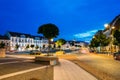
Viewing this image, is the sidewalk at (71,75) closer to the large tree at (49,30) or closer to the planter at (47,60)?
the planter at (47,60)

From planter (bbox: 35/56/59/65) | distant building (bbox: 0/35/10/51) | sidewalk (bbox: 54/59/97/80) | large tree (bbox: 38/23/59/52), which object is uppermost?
distant building (bbox: 0/35/10/51)

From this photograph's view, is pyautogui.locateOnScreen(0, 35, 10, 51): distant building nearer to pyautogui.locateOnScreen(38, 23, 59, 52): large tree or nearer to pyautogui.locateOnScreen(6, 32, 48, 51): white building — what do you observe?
pyautogui.locateOnScreen(6, 32, 48, 51): white building

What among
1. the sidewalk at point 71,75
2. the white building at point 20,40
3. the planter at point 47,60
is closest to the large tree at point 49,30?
the planter at point 47,60

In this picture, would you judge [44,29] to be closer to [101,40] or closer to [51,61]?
[51,61]

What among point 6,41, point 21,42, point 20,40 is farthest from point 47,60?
point 21,42

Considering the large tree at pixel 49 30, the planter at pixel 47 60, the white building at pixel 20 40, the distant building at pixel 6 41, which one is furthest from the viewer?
the white building at pixel 20 40

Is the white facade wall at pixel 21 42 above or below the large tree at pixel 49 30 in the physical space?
above

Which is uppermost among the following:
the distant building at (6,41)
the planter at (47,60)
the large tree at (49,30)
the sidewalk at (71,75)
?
the distant building at (6,41)

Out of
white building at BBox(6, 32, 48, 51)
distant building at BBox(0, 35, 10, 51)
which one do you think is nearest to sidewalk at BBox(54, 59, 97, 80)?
distant building at BBox(0, 35, 10, 51)

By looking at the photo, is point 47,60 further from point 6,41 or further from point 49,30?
point 6,41

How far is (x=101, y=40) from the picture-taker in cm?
9188

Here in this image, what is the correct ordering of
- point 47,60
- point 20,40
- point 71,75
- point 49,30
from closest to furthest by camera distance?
point 71,75, point 47,60, point 49,30, point 20,40

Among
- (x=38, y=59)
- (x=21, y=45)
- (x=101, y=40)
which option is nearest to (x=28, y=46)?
(x=21, y=45)

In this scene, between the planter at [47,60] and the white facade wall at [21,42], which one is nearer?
the planter at [47,60]
